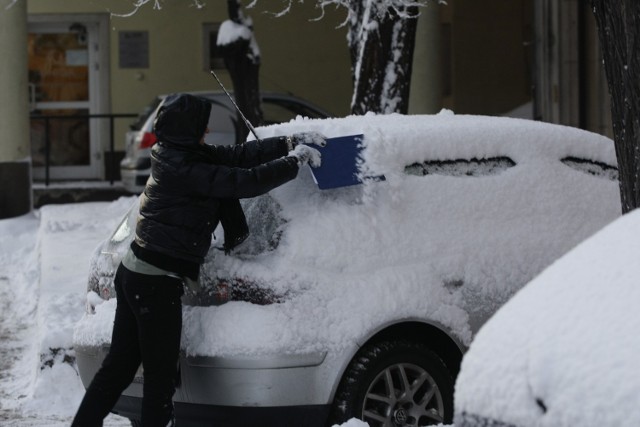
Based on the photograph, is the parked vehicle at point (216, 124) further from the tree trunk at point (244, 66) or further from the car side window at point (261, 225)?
the car side window at point (261, 225)

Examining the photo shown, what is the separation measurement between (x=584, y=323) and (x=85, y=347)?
3208mm

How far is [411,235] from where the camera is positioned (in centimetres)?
A: 575

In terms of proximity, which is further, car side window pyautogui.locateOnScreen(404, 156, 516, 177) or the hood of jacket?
car side window pyautogui.locateOnScreen(404, 156, 516, 177)

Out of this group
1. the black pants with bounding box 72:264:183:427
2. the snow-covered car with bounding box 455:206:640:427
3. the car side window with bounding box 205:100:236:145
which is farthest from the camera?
the car side window with bounding box 205:100:236:145

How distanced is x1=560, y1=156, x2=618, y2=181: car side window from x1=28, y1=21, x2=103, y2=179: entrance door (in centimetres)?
1403

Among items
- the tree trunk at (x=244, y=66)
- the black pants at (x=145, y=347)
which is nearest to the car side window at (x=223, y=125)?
the tree trunk at (x=244, y=66)

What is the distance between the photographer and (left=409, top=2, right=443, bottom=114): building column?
13.9 m

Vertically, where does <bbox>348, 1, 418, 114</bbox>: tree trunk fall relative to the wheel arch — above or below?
above

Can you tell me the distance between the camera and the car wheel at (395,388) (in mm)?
5484

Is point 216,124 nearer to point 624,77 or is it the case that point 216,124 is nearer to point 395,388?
point 624,77

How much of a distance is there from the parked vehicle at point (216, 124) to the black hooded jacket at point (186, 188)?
400 inches

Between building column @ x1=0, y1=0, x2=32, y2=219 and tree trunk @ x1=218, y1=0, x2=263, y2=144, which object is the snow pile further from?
tree trunk @ x1=218, y1=0, x2=263, y2=144

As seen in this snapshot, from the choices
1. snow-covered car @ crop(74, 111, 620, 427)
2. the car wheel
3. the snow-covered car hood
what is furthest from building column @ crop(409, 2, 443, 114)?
the car wheel

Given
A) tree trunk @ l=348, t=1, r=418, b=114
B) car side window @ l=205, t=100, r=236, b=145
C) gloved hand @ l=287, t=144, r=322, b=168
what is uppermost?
tree trunk @ l=348, t=1, r=418, b=114
